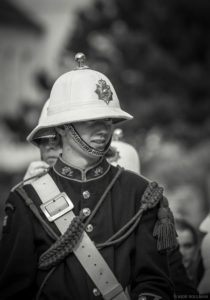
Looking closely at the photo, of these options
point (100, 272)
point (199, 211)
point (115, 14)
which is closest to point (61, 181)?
point (100, 272)

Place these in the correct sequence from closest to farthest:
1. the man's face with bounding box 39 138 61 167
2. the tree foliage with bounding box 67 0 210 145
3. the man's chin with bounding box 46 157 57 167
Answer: the man's face with bounding box 39 138 61 167, the man's chin with bounding box 46 157 57 167, the tree foliage with bounding box 67 0 210 145

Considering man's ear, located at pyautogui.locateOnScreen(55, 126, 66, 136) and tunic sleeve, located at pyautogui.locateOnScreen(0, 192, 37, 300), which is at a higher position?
man's ear, located at pyautogui.locateOnScreen(55, 126, 66, 136)

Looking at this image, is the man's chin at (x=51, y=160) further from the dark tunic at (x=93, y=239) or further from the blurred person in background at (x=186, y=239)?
the blurred person in background at (x=186, y=239)

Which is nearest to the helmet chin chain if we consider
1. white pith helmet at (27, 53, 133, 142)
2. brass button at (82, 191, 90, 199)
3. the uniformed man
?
the uniformed man

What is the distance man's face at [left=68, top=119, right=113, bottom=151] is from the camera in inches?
159

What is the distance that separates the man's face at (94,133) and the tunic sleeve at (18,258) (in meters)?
0.61

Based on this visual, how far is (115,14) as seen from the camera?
834 inches

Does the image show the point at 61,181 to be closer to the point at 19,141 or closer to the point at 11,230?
the point at 11,230

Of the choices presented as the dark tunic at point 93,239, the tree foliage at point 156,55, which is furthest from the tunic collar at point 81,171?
the tree foliage at point 156,55

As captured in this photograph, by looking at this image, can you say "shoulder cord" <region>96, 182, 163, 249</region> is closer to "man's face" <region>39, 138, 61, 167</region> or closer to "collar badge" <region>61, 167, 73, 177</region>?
"collar badge" <region>61, 167, 73, 177</region>

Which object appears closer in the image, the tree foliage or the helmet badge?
the helmet badge

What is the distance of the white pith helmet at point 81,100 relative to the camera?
400 centimetres

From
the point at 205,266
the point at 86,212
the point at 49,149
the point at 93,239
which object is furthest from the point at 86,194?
the point at 205,266

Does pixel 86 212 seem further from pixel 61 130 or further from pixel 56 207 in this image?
pixel 61 130
